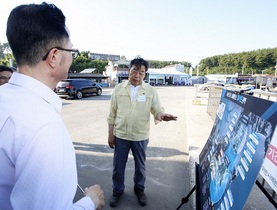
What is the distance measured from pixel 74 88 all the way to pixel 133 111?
13950 millimetres

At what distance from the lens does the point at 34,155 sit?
0.75 metres

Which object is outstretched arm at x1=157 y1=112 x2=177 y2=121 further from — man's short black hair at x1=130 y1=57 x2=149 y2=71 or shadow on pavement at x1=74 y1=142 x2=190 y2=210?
shadow on pavement at x1=74 y1=142 x2=190 y2=210

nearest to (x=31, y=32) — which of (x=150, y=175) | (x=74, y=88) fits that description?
(x=150, y=175)

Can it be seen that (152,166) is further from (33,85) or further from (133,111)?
(33,85)

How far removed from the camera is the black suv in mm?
15242

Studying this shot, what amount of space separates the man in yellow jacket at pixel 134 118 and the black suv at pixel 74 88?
502 inches

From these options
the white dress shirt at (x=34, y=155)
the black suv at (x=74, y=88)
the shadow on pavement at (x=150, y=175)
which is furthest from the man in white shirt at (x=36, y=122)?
the black suv at (x=74, y=88)

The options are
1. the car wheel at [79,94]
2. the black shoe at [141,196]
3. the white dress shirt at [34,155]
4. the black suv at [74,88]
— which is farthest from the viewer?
the car wheel at [79,94]

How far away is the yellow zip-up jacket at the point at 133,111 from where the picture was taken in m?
2.66

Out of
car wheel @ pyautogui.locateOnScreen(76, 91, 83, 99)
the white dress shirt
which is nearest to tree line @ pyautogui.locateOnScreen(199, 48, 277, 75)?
car wheel @ pyautogui.locateOnScreen(76, 91, 83, 99)

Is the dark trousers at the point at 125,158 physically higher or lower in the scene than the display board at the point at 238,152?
lower

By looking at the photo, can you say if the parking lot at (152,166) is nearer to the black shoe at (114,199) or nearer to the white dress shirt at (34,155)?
the black shoe at (114,199)

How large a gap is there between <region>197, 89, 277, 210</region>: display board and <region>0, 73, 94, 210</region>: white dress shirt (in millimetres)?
865

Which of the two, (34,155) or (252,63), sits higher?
(252,63)
